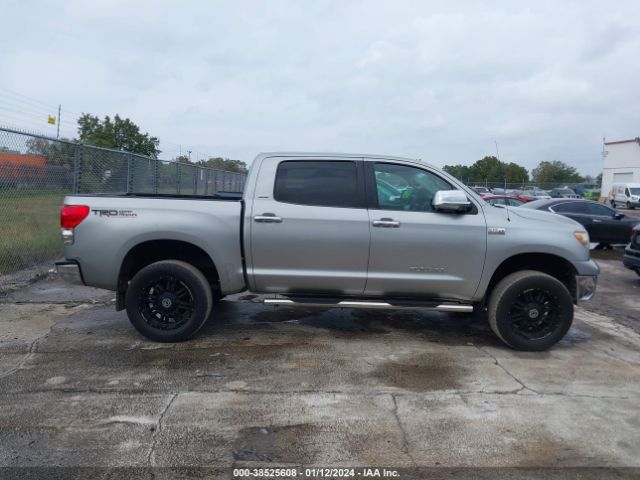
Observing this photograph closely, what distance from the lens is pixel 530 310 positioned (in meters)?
5.23

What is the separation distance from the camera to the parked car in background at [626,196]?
37.0m

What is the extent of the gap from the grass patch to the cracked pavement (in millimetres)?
2120

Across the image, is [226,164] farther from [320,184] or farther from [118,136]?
[320,184]

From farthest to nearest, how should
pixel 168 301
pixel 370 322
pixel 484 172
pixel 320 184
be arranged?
1. pixel 484 172
2. pixel 370 322
3. pixel 320 184
4. pixel 168 301

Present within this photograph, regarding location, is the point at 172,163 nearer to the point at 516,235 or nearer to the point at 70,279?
the point at 70,279

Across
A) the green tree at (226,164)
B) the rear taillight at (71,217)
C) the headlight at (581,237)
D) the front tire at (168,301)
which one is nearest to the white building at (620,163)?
the green tree at (226,164)

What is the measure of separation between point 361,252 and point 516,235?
153 cm

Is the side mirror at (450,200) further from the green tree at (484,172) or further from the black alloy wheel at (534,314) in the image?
the green tree at (484,172)

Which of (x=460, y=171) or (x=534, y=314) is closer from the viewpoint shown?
(x=534, y=314)

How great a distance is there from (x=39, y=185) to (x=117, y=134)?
2285 centimetres

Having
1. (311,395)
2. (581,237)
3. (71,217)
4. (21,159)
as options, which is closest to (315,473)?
(311,395)

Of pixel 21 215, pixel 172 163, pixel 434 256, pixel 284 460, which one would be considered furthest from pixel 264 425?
pixel 172 163

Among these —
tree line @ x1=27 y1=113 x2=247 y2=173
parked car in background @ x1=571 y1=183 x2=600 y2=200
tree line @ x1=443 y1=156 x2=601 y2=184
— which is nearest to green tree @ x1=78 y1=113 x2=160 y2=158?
tree line @ x1=27 y1=113 x2=247 y2=173

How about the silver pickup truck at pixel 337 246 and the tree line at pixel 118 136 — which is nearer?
the silver pickup truck at pixel 337 246
